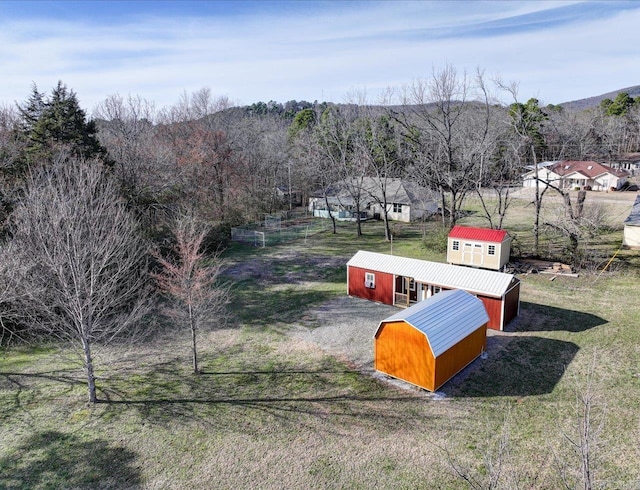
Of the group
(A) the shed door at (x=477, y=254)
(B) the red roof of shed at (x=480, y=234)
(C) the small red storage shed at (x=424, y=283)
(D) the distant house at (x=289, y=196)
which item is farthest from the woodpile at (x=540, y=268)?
(D) the distant house at (x=289, y=196)

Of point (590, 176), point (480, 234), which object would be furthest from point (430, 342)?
point (590, 176)

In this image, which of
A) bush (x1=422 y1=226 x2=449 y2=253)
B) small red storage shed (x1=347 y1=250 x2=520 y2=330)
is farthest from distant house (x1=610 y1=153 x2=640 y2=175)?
small red storage shed (x1=347 y1=250 x2=520 y2=330)

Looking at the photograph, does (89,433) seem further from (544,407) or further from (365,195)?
(365,195)

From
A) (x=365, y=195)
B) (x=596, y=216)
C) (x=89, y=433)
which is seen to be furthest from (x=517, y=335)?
(x=365, y=195)

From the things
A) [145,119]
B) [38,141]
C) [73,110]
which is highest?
[145,119]

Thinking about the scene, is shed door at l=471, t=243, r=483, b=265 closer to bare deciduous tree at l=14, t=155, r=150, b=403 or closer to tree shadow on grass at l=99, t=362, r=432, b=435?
Result: tree shadow on grass at l=99, t=362, r=432, b=435

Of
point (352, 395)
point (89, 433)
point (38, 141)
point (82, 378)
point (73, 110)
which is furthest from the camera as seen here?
point (73, 110)
